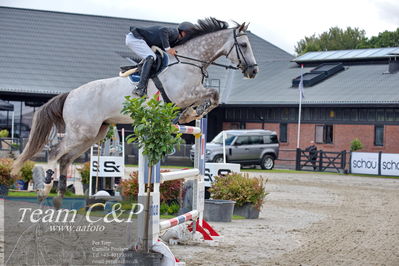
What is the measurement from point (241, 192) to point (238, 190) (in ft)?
0.24

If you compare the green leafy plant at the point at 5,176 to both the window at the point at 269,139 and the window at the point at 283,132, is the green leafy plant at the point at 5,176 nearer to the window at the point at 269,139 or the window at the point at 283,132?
the window at the point at 269,139

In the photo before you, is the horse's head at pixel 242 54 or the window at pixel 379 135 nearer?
the horse's head at pixel 242 54

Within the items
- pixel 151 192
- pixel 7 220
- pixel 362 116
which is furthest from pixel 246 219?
pixel 362 116

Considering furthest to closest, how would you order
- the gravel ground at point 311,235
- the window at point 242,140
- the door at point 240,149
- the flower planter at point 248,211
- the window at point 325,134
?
the window at point 325,134
the window at point 242,140
the door at point 240,149
the flower planter at point 248,211
the gravel ground at point 311,235

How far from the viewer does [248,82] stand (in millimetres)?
43969

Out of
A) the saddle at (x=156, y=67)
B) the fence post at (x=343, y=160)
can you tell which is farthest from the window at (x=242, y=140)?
the saddle at (x=156, y=67)

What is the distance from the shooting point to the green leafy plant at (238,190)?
41.8ft

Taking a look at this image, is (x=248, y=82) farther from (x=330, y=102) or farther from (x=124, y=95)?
(x=124, y=95)

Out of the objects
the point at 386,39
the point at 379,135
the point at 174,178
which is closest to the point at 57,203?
the point at 174,178

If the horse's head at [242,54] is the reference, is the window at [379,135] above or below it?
below

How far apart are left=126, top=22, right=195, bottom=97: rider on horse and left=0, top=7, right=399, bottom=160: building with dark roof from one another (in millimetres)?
26832

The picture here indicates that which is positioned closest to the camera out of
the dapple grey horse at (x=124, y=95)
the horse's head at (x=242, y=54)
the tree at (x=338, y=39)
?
the dapple grey horse at (x=124, y=95)

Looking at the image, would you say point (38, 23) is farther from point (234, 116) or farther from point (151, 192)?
point (151, 192)

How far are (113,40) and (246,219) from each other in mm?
32224
